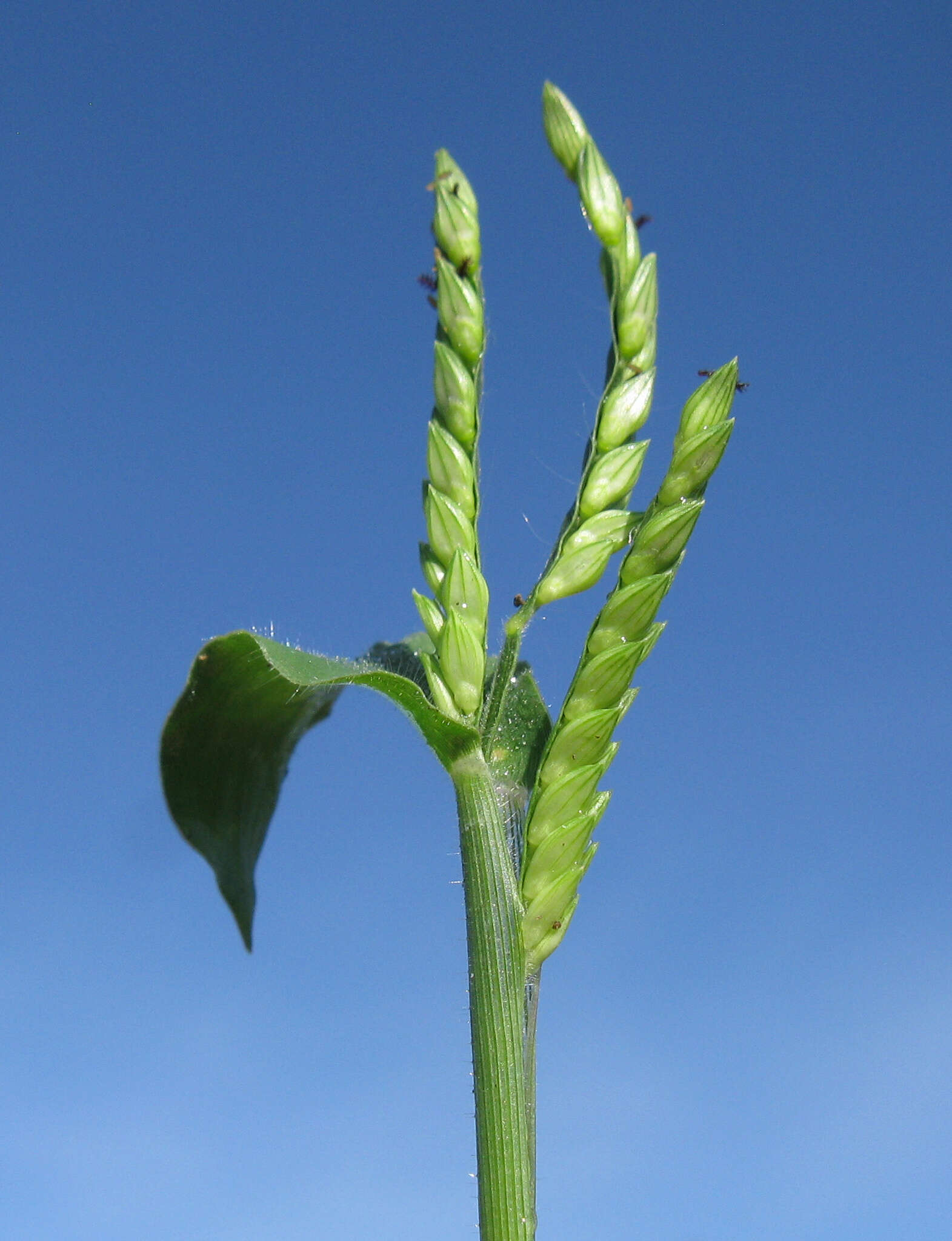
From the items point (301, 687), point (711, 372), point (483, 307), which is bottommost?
point (301, 687)

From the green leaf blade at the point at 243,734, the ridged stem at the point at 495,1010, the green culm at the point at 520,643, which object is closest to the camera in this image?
the ridged stem at the point at 495,1010

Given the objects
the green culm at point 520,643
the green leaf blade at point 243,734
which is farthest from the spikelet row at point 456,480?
the green leaf blade at point 243,734

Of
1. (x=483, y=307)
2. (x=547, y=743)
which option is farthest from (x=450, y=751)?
(x=483, y=307)

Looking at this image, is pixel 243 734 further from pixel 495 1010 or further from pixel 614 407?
pixel 614 407

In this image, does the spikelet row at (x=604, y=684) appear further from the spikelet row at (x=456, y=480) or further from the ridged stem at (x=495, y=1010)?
the spikelet row at (x=456, y=480)

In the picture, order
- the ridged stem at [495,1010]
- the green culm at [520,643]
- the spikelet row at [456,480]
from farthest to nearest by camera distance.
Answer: the spikelet row at [456,480] → the green culm at [520,643] → the ridged stem at [495,1010]

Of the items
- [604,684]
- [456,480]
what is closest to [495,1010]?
[604,684]

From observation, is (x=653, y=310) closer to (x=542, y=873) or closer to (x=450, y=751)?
(x=450, y=751)

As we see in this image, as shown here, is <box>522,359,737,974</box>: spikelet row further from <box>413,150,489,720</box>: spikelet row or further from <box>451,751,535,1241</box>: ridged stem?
<box>413,150,489,720</box>: spikelet row
